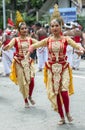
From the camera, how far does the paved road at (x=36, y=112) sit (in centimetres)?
760

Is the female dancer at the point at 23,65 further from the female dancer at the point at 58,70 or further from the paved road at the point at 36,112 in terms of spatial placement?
the female dancer at the point at 58,70

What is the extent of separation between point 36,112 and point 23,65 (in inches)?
41.4

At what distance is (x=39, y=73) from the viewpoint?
15.7 metres

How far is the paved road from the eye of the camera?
7.60m

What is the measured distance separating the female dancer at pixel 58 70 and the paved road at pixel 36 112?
304 millimetres

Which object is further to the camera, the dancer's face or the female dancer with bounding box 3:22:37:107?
the female dancer with bounding box 3:22:37:107

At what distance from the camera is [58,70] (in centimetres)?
758

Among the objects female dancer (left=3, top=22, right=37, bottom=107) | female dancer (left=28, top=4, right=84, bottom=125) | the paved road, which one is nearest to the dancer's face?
female dancer (left=28, top=4, right=84, bottom=125)

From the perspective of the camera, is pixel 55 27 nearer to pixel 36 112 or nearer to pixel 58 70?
pixel 58 70

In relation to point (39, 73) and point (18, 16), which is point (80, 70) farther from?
point (18, 16)

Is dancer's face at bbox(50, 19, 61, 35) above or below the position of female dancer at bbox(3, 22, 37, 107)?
above

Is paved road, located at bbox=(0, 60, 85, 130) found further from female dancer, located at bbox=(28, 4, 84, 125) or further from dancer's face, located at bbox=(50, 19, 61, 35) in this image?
dancer's face, located at bbox=(50, 19, 61, 35)

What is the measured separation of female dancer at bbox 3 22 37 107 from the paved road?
42 cm

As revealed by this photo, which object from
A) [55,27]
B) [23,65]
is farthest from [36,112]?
[55,27]
